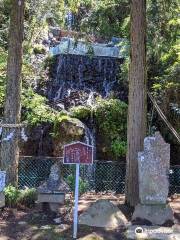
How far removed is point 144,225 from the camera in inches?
324

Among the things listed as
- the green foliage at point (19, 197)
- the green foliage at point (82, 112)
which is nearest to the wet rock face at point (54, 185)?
the green foliage at point (19, 197)

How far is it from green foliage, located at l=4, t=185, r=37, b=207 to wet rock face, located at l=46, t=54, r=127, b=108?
24.2ft

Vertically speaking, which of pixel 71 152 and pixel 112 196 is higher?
pixel 71 152

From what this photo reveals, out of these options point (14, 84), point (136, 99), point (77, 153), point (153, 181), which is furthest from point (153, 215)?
point (14, 84)

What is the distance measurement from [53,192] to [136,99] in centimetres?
248

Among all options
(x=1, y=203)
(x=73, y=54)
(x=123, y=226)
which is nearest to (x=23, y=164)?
(x=1, y=203)

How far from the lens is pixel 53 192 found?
9.04m

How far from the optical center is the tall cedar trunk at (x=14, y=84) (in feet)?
33.6

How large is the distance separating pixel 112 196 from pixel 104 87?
7964mm

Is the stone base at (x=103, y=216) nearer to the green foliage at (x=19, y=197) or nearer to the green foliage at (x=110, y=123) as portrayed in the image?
the green foliage at (x=19, y=197)

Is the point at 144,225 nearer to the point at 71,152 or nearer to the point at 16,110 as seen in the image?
the point at 71,152

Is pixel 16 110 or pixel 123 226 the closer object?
pixel 123 226

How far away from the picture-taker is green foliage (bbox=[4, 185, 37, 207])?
9.33 metres

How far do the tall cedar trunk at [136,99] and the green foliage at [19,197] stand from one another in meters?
1.96
